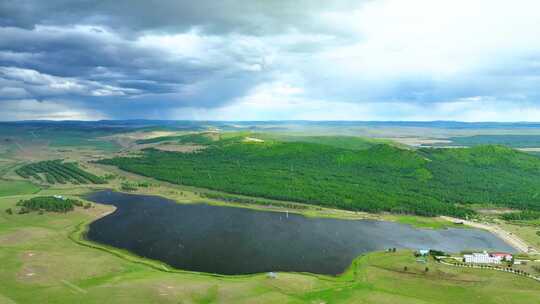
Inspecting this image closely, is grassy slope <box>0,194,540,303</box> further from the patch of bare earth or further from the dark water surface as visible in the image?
the dark water surface

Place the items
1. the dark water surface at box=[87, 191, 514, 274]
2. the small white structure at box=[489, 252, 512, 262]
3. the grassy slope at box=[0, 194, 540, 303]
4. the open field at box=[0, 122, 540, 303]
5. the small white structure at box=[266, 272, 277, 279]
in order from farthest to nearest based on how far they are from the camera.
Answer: the dark water surface at box=[87, 191, 514, 274] < the small white structure at box=[489, 252, 512, 262] < the small white structure at box=[266, 272, 277, 279] < the open field at box=[0, 122, 540, 303] < the grassy slope at box=[0, 194, 540, 303]

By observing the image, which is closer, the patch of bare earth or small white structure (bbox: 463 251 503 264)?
small white structure (bbox: 463 251 503 264)

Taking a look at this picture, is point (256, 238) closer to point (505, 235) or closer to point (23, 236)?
point (23, 236)

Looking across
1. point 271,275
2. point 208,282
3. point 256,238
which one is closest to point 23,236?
point 208,282

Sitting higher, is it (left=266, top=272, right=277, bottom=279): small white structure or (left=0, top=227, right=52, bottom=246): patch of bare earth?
(left=0, top=227, right=52, bottom=246): patch of bare earth

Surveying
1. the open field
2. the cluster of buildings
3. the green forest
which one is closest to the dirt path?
the cluster of buildings

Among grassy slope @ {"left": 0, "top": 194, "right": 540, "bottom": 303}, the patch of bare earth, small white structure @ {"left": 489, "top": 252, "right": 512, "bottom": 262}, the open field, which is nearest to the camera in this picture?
grassy slope @ {"left": 0, "top": 194, "right": 540, "bottom": 303}
